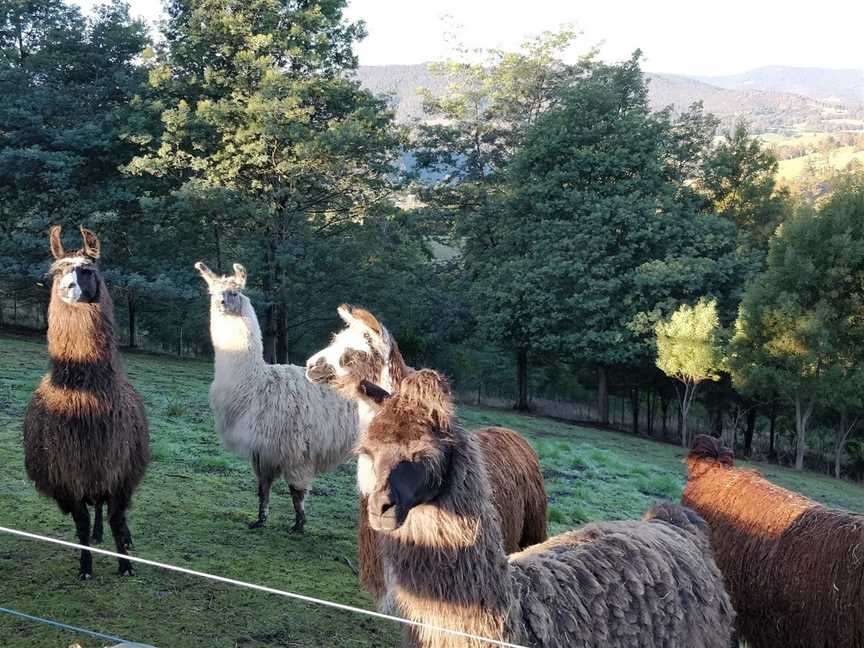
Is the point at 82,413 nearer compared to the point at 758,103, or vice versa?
the point at 82,413

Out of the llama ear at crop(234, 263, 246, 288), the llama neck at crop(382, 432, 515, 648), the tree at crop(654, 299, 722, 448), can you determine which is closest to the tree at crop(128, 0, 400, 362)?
the tree at crop(654, 299, 722, 448)

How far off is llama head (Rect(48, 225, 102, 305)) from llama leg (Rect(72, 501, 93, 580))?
4.78ft

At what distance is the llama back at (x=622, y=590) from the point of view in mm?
2863

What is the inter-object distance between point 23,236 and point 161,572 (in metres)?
17.9

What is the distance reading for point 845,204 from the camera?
68.5 feet

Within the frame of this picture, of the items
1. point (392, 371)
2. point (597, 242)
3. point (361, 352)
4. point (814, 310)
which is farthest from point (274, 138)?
point (392, 371)

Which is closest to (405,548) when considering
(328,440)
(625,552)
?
(625,552)

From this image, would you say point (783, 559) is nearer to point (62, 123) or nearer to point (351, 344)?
point (351, 344)

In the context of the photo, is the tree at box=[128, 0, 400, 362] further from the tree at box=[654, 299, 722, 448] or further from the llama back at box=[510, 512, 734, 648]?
the llama back at box=[510, 512, 734, 648]

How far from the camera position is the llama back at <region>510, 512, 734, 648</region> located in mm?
2863

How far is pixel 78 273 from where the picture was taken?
16.6 ft

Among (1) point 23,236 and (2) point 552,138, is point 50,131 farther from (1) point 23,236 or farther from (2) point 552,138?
(2) point 552,138

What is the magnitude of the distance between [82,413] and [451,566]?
11.7ft

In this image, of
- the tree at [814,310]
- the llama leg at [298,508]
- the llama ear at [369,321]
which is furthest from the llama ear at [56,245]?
the tree at [814,310]
